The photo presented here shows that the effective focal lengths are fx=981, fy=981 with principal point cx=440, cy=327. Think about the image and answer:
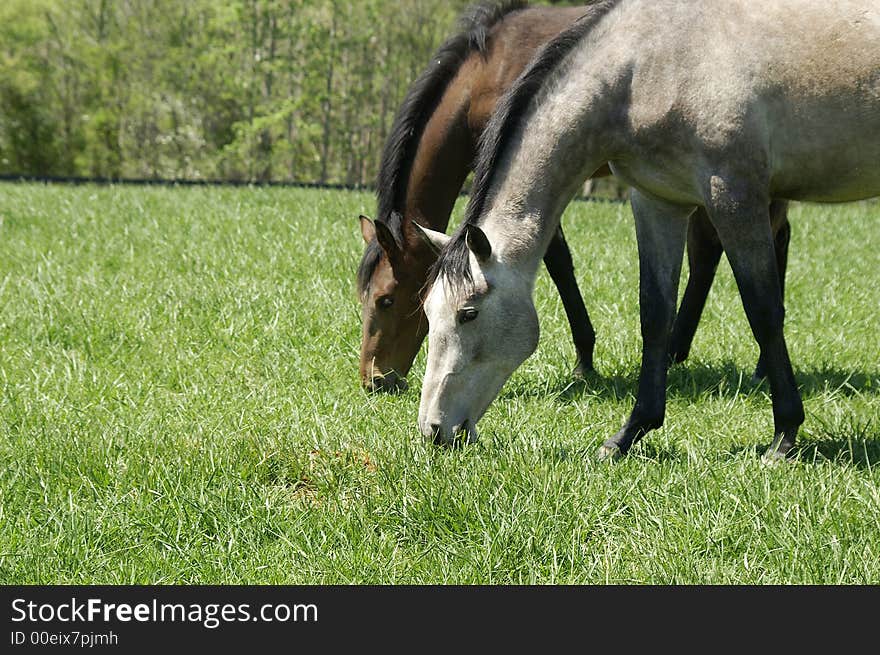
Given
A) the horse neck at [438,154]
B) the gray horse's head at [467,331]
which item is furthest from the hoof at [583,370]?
the gray horse's head at [467,331]

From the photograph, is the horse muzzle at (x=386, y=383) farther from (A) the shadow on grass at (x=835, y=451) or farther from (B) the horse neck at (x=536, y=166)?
(A) the shadow on grass at (x=835, y=451)

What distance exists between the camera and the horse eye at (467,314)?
373 cm

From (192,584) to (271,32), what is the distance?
79.5 ft

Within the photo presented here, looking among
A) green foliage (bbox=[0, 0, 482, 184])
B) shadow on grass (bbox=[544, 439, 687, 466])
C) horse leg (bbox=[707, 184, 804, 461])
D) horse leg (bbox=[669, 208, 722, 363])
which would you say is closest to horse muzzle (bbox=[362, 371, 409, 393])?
shadow on grass (bbox=[544, 439, 687, 466])

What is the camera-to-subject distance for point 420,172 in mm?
5133

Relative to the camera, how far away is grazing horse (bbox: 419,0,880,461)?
3711 mm

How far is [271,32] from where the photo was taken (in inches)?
998

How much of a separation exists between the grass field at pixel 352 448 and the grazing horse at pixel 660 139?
0.49 metres

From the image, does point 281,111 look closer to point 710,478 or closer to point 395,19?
point 395,19

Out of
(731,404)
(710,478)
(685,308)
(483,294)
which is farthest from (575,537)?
(685,308)

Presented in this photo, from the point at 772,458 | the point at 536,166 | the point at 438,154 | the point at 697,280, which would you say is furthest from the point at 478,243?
the point at 697,280

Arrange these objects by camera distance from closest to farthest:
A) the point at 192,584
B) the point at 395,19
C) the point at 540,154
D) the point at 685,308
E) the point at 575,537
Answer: the point at 192,584
the point at 575,537
the point at 540,154
the point at 685,308
the point at 395,19

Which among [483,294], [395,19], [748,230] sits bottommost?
[395,19]

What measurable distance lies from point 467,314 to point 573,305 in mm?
1987
